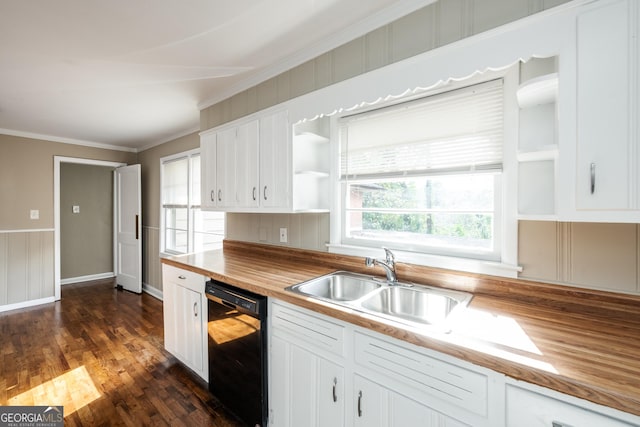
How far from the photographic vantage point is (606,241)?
120cm

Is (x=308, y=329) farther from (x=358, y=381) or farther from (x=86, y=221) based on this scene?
(x=86, y=221)

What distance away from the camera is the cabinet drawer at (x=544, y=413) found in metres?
0.77

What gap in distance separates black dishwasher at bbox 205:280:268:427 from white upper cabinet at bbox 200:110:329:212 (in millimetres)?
711

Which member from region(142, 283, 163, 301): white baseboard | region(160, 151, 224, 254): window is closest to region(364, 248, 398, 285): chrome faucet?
region(160, 151, 224, 254): window

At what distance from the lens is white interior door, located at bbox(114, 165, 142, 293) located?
4488 mm

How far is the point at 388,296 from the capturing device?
5.34 ft

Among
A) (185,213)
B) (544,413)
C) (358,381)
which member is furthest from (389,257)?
(185,213)

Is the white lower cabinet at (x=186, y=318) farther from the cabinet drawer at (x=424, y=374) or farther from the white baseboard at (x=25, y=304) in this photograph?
the white baseboard at (x=25, y=304)

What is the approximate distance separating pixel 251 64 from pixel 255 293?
1.72 m

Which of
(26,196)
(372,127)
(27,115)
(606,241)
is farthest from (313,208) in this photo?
(26,196)

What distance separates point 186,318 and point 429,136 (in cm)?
222

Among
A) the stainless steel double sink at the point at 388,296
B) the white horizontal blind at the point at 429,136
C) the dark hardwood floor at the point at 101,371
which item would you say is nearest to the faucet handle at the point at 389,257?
the stainless steel double sink at the point at 388,296

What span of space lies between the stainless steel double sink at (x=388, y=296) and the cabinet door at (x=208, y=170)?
1.48m

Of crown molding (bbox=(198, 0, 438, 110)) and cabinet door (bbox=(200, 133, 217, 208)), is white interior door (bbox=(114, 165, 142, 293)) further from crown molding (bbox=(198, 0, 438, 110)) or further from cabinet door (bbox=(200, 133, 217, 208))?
crown molding (bbox=(198, 0, 438, 110))
